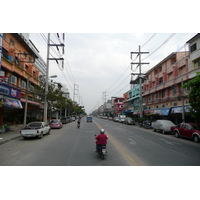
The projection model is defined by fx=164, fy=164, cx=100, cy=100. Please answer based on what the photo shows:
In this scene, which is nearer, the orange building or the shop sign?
the shop sign

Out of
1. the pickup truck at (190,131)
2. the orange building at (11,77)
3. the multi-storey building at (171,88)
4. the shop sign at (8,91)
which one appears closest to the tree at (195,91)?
the pickup truck at (190,131)

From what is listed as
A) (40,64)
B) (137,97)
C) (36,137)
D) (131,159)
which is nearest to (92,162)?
(131,159)

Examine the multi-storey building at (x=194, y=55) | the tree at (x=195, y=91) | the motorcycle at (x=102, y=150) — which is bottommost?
the motorcycle at (x=102, y=150)

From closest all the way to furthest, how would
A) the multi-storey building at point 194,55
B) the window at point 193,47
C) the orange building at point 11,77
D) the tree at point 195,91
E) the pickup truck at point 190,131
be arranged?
the tree at point 195,91, the pickup truck at point 190,131, the orange building at point 11,77, the multi-storey building at point 194,55, the window at point 193,47

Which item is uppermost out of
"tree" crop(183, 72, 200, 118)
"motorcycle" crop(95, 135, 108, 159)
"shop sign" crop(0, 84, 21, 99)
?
"shop sign" crop(0, 84, 21, 99)

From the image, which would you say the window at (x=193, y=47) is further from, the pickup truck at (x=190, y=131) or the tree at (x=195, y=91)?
the tree at (x=195, y=91)

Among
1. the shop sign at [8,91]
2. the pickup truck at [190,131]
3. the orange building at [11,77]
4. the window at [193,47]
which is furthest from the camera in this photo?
the window at [193,47]

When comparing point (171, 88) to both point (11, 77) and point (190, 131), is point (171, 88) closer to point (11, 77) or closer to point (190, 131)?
point (190, 131)

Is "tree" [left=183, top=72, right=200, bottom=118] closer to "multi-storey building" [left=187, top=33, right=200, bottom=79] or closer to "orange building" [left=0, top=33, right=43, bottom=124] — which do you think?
"multi-storey building" [left=187, top=33, right=200, bottom=79]

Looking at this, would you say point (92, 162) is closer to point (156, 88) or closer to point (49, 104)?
point (49, 104)

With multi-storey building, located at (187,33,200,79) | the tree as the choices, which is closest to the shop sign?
the tree

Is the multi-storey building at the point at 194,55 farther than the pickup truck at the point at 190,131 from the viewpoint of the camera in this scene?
Yes

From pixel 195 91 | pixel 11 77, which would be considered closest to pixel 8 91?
pixel 11 77

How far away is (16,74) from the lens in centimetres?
2366
